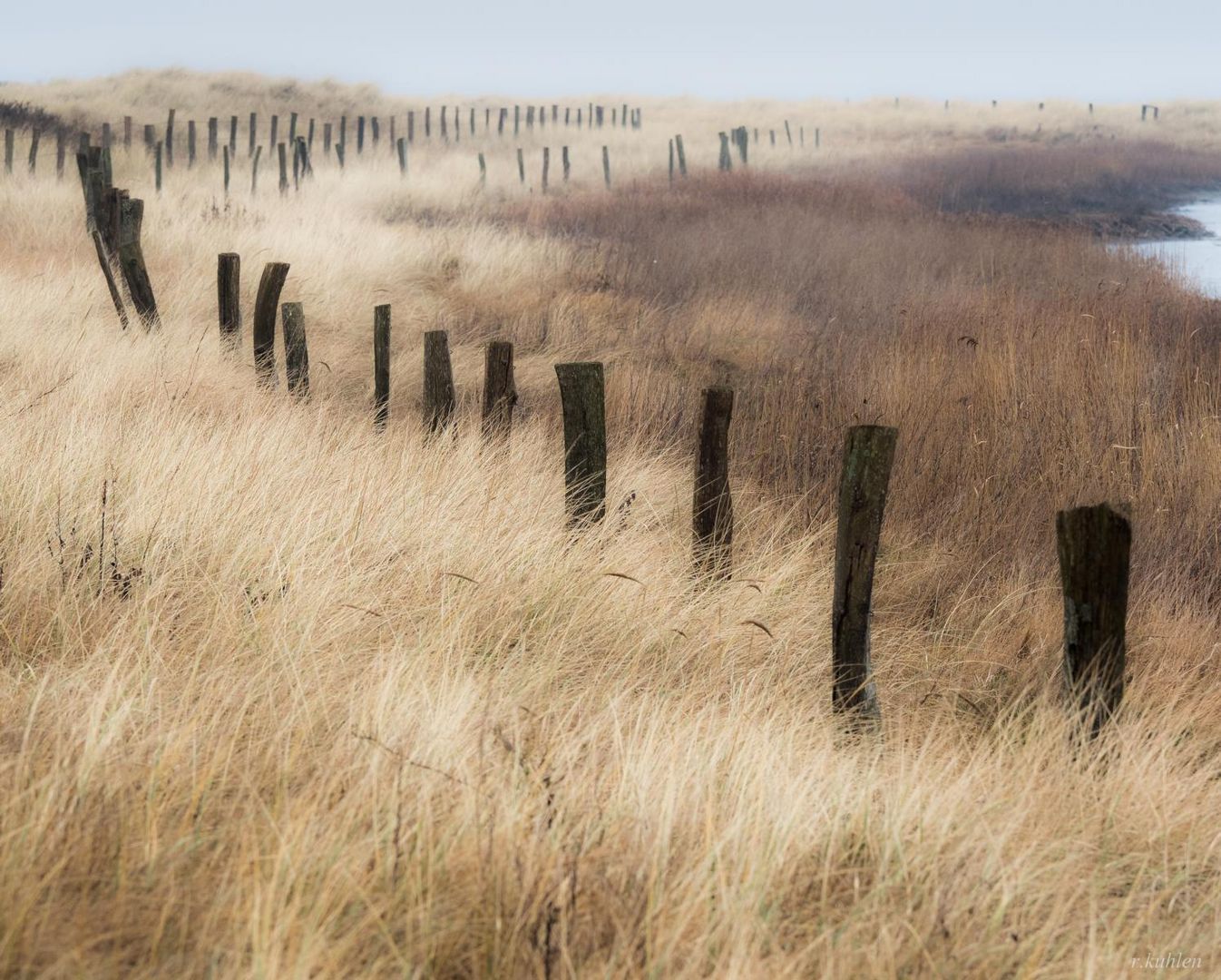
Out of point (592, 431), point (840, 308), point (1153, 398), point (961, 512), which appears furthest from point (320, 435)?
point (840, 308)

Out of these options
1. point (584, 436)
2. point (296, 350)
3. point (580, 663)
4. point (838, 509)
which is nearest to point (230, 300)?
point (296, 350)

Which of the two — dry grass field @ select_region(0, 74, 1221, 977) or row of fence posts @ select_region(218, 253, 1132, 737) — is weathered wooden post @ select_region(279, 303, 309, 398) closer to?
row of fence posts @ select_region(218, 253, 1132, 737)

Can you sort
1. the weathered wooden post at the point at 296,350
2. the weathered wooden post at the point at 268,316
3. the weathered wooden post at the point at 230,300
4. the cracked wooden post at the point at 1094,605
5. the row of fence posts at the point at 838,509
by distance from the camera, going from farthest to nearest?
the weathered wooden post at the point at 230,300
the weathered wooden post at the point at 268,316
the weathered wooden post at the point at 296,350
the row of fence posts at the point at 838,509
the cracked wooden post at the point at 1094,605

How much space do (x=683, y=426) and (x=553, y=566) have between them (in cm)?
294

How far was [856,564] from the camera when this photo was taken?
3621 millimetres

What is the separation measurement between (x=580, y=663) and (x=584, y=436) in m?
1.72

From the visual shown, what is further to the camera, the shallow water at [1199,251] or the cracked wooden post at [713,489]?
the shallow water at [1199,251]

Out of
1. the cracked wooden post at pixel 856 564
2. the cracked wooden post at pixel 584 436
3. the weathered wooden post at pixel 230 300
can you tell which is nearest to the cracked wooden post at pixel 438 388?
the cracked wooden post at pixel 584 436

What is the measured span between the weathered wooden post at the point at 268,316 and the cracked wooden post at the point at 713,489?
142 inches

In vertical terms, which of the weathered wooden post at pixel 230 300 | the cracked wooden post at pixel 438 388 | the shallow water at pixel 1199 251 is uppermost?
the shallow water at pixel 1199 251

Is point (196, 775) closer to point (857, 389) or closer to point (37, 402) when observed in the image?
point (37, 402)

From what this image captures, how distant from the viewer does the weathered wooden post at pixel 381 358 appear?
264 inches

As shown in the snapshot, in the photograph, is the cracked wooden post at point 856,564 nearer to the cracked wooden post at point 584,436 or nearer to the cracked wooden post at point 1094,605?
the cracked wooden post at point 1094,605

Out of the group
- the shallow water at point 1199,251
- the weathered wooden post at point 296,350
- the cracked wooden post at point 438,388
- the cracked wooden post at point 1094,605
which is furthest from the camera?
the shallow water at point 1199,251
